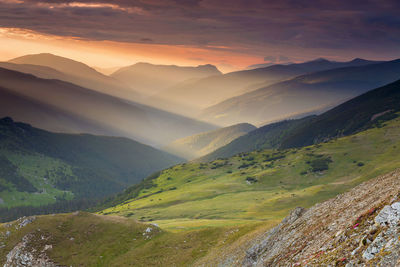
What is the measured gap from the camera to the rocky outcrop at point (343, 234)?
85.9 ft

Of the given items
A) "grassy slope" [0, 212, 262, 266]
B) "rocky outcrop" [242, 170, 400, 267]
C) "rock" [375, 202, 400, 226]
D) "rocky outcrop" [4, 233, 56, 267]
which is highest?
"rock" [375, 202, 400, 226]

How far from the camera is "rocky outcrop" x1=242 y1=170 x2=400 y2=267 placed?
2617 centimetres

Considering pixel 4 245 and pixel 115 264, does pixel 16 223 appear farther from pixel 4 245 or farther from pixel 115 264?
pixel 115 264

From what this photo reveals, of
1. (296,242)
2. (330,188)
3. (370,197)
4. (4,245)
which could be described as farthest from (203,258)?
(330,188)

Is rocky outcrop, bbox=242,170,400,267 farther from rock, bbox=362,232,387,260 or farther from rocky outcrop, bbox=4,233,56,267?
rocky outcrop, bbox=4,233,56,267

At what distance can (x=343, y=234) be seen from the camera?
3253cm

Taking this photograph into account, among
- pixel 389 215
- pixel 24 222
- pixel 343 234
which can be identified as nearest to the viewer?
pixel 389 215

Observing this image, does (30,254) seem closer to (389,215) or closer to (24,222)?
(24,222)

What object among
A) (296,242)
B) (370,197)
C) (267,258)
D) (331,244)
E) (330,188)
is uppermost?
(370,197)

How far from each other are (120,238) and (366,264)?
82.5m

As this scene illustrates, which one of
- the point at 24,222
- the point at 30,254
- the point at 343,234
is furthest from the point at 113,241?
the point at 343,234

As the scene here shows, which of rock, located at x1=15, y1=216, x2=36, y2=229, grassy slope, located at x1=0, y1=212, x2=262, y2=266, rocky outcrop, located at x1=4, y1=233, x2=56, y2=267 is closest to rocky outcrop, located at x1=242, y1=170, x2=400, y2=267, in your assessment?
grassy slope, located at x1=0, y1=212, x2=262, y2=266

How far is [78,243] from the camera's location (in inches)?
3804

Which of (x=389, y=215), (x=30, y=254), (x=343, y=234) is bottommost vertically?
(x=30, y=254)
